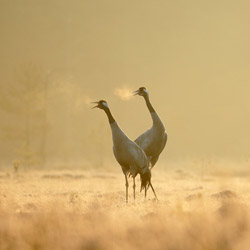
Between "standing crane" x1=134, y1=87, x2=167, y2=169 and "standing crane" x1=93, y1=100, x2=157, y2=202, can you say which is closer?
"standing crane" x1=93, y1=100, x2=157, y2=202

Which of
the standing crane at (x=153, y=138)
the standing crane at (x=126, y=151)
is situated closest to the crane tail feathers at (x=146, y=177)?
the standing crane at (x=126, y=151)

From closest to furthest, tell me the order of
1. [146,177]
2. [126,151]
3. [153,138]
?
1. [126,151]
2. [146,177]
3. [153,138]

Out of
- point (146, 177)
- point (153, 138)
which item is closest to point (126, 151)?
point (146, 177)

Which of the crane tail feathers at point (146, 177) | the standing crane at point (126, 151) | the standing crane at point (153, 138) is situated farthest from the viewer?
the standing crane at point (153, 138)

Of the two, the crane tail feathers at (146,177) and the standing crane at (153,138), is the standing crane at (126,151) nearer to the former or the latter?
the crane tail feathers at (146,177)

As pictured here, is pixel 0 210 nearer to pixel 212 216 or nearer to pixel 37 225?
pixel 37 225

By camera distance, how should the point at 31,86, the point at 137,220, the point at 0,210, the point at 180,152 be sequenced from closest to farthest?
the point at 137,220, the point at 0,210, the point at 31,86, the point at 180,152

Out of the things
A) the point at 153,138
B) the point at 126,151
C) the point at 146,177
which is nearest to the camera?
the point at 126,151

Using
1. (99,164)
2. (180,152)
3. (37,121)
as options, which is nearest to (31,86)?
(37,121)

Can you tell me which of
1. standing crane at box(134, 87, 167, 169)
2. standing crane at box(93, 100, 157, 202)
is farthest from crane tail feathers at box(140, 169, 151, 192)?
standing crane at box(134, 87, 167, 169)

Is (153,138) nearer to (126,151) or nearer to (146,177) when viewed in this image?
(146,177)

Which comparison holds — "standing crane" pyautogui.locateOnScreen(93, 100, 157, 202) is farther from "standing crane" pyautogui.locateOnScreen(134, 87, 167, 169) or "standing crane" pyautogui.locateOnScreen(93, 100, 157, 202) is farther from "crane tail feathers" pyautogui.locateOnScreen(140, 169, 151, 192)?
"standing crane" pyautogui.locateOnScreen(134, 87, 167, 169)

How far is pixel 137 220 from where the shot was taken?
18.6 ft

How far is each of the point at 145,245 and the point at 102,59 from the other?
7789 inches
